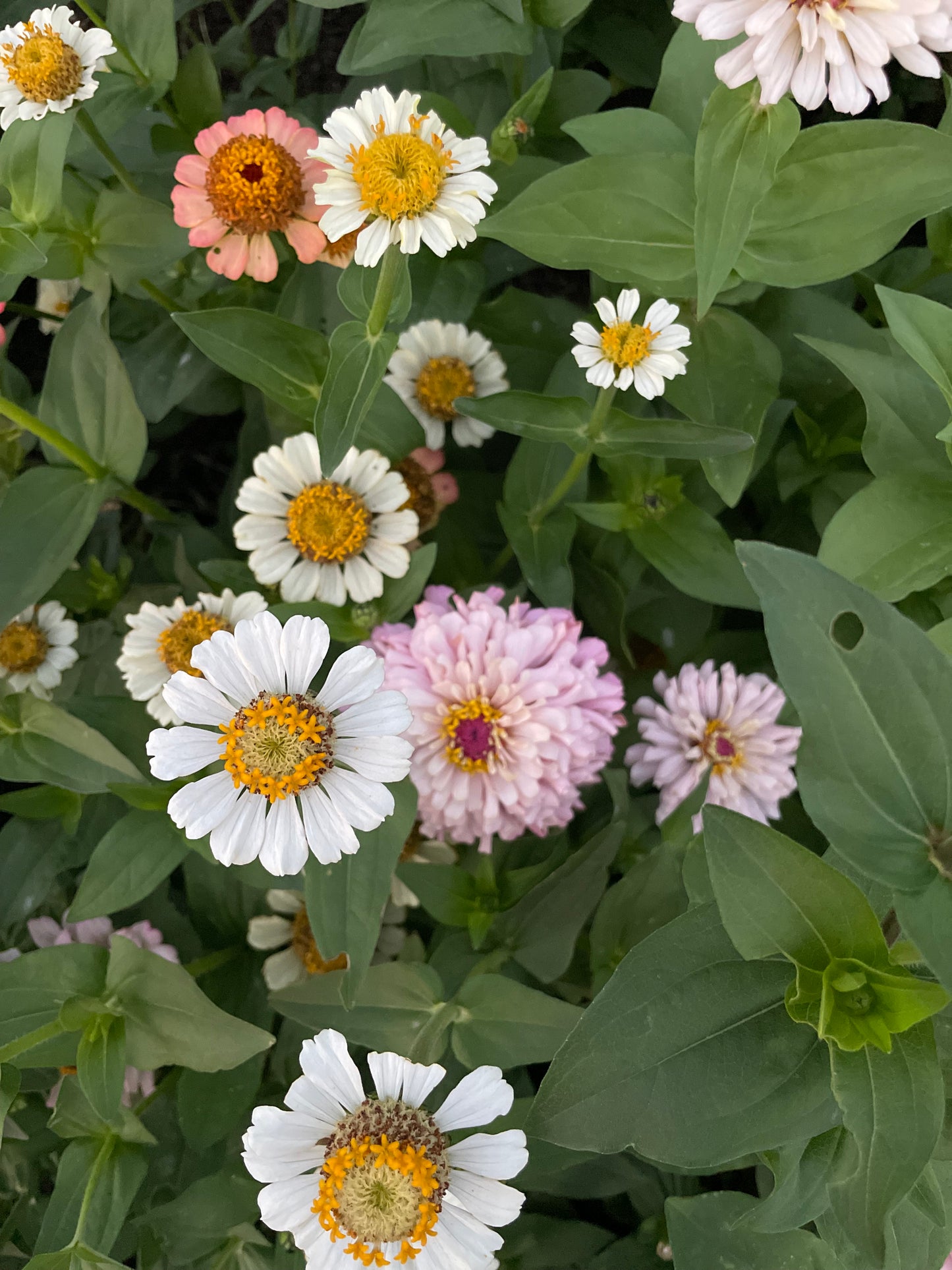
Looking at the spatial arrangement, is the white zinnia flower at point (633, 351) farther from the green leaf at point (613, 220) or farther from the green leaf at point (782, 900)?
the green leaf at point (782, 900)

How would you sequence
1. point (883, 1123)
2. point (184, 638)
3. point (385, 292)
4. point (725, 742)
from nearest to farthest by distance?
1. point (883, 1123)
2. point (385, 292)
3. point (184, 638)
4. point (725, 742)

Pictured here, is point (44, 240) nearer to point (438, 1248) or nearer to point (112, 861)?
point (112, 861)

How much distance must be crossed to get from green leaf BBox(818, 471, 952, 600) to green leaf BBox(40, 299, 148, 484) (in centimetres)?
87

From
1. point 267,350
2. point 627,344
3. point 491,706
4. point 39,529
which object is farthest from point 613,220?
point 39,529

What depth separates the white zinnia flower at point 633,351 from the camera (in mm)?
982

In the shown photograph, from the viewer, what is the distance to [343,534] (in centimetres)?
112

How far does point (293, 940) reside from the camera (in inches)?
50.9

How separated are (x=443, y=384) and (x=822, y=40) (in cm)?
69

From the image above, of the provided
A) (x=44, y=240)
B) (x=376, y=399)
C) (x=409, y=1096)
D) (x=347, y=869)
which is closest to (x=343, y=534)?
(x=376, y=399)

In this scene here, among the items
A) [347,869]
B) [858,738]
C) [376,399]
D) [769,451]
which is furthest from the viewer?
[769,451]

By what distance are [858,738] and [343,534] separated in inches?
26.4

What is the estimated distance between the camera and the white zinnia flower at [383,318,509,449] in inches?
51.1

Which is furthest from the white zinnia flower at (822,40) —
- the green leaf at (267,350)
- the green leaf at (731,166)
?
the green leaf at (267,350)

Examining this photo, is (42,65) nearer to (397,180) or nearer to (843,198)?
(397,180)
